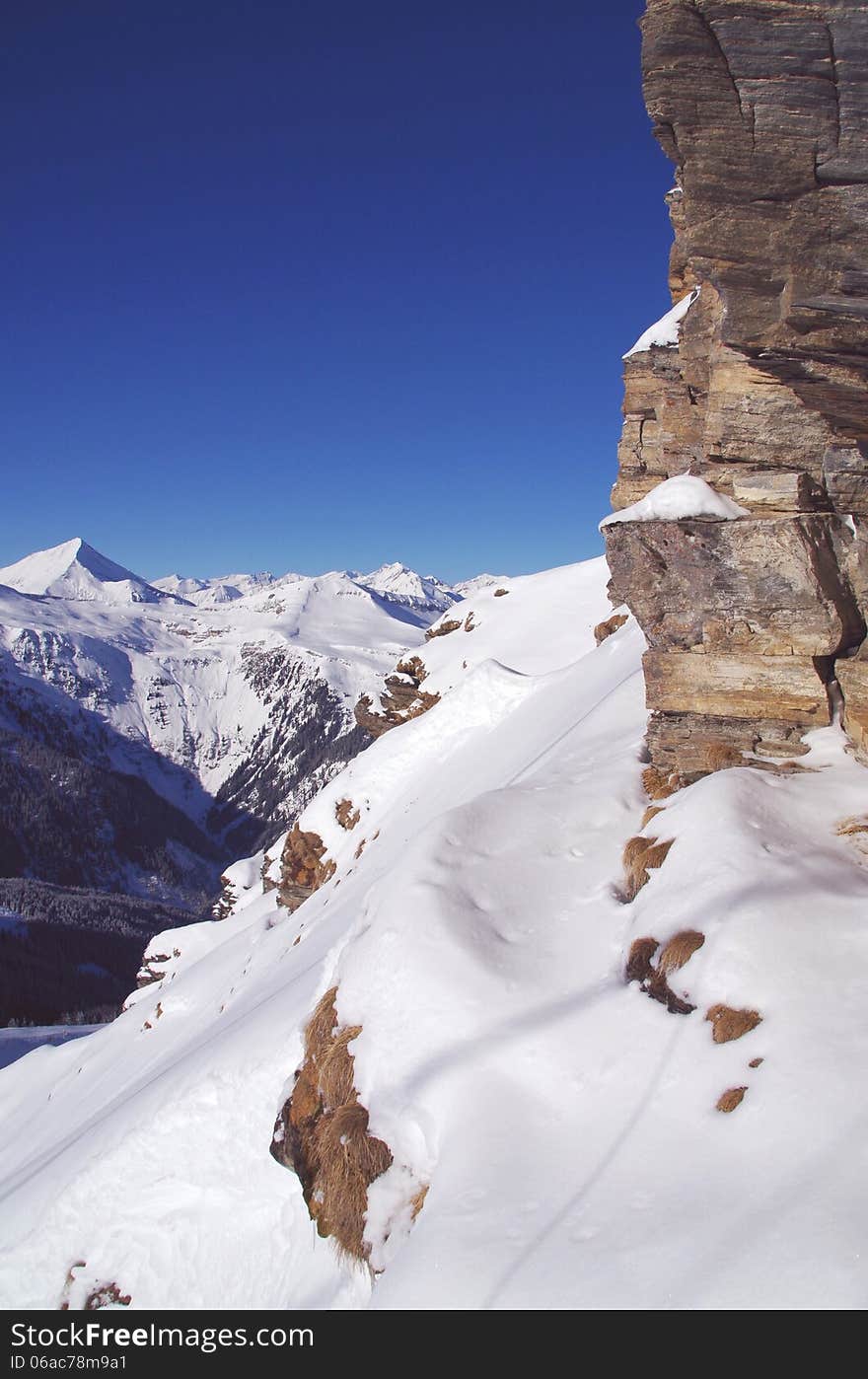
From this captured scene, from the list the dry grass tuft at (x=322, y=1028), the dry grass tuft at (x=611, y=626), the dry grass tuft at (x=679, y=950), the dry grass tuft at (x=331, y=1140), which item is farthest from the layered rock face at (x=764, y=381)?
the dry grass tuft at (x=611, y=626)

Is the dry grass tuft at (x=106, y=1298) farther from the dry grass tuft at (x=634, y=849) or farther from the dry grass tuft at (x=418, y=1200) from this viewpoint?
the dry grass tuft at (x=634, y=849)

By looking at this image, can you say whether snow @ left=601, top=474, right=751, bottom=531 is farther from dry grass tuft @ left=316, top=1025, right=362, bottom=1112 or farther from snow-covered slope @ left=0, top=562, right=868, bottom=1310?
dry grass tuft @ left=316, top=1025, right=362, bottom=1112

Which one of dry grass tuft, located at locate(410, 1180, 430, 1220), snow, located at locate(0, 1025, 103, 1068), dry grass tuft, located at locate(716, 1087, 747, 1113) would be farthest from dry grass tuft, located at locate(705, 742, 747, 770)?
snow, located at locate(0, 1025, 103, 1068)

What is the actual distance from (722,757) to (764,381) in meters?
6.42

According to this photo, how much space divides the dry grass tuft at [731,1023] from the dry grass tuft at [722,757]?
5.75 meters

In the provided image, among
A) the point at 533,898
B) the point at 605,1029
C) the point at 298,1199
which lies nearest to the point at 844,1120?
the point at 605,1029

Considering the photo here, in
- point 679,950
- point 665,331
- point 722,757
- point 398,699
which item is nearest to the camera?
point 679,950

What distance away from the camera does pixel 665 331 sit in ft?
80.4

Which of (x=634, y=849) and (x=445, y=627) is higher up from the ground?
(x=634, y=849)

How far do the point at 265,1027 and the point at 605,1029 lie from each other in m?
8.06

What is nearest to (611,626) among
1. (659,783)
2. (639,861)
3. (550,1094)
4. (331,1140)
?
(659,783)

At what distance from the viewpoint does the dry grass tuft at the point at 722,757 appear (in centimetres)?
1282

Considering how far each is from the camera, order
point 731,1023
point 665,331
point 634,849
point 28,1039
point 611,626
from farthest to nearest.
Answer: point 28,1039 → point 611,626 → point 665,331 → point 634,849 → point 731,1023

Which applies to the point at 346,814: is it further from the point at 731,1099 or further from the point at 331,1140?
the point at 731,1099
